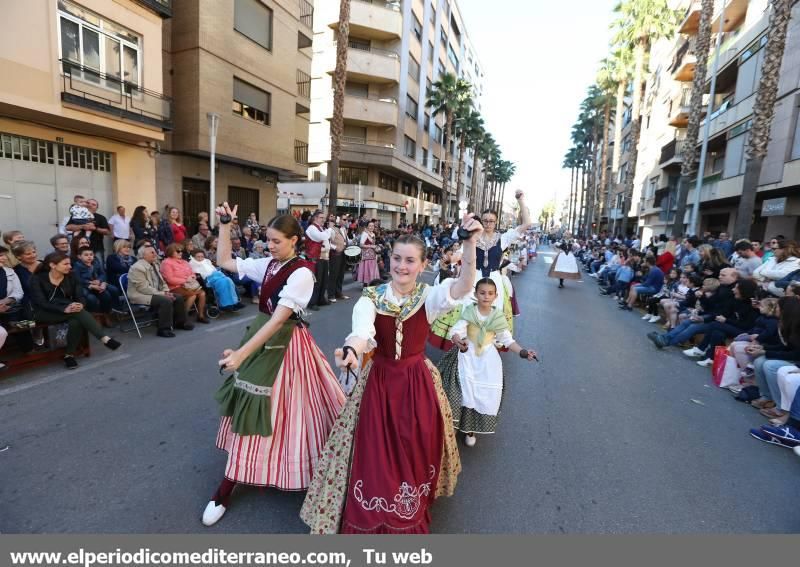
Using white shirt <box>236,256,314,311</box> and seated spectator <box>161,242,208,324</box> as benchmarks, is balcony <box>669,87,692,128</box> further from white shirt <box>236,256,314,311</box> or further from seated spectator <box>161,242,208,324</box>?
white shirt <box>236,256,314,311</box>

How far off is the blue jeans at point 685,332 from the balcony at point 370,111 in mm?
27521

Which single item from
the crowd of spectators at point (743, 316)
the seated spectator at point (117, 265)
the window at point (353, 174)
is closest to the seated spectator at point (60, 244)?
the seated spectator at point (117, 265)

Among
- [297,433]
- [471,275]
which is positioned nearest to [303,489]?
[297,433]

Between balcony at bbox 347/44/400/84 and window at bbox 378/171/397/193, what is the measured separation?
6748mm

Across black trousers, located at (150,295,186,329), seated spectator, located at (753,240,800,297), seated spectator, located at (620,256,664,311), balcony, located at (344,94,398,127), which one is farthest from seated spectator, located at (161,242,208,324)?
balcony, located at (344,94,398,127)

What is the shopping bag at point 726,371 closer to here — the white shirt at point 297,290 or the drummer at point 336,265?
the white shirt at point 297,290

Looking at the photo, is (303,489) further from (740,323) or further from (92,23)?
(92,23)

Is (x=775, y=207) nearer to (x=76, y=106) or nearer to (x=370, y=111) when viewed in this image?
(x=76, y=106)

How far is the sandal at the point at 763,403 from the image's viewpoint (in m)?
5.23

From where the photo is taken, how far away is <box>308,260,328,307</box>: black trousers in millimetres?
9523

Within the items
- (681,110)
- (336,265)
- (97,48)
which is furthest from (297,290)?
(681,110)

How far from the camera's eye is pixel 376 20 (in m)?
30.7

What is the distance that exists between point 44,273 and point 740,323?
9913 millimetres

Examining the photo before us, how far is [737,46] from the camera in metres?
20.2
